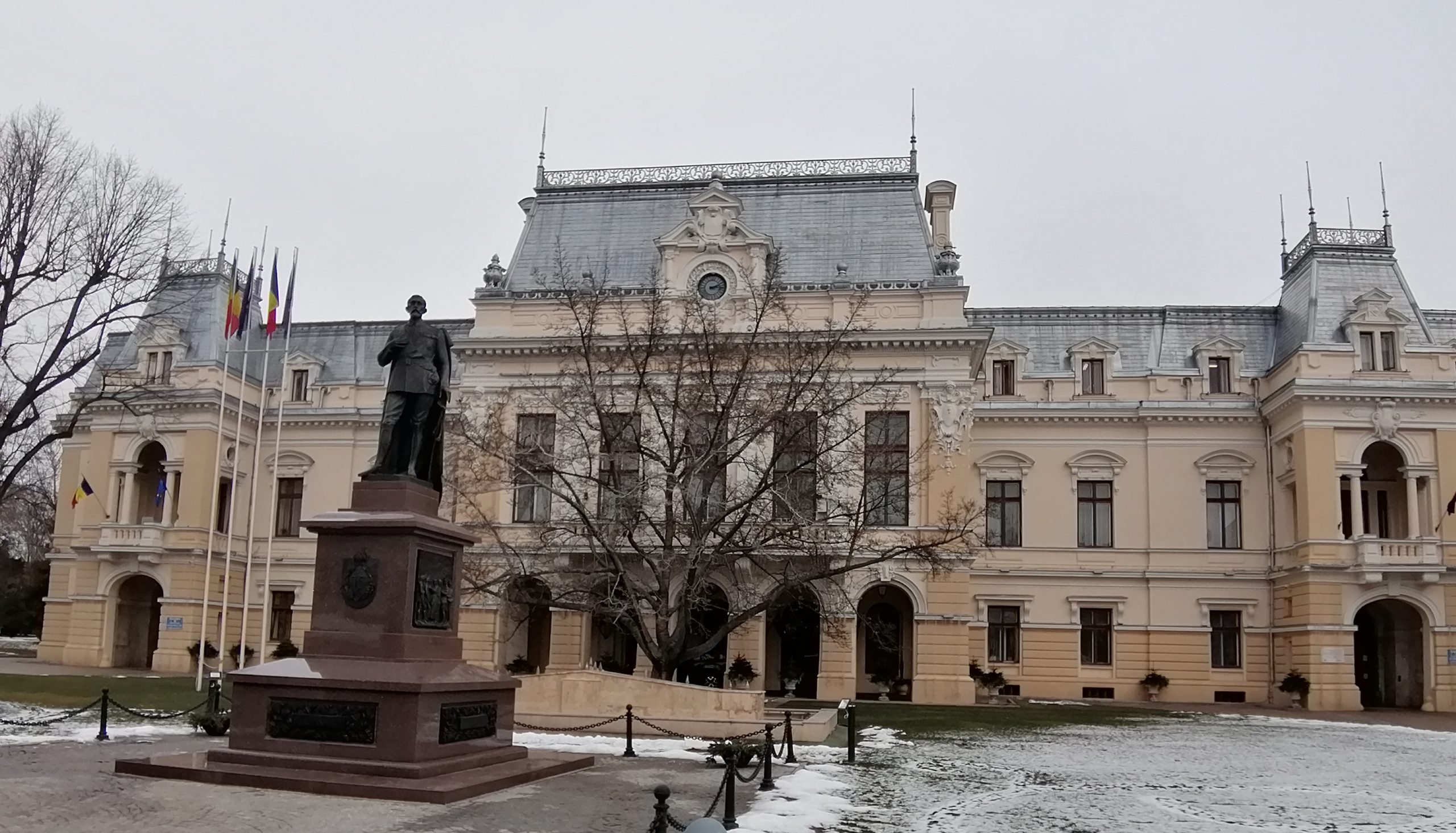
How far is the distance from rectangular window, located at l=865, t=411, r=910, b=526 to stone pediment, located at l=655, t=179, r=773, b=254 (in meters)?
6.68

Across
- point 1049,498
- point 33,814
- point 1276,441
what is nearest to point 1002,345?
point 1049,498

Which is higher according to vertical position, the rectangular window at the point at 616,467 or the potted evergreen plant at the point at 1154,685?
the rectangular window at the point at 616,467

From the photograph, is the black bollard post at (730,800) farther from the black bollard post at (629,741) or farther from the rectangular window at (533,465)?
the rectangular window at (533,465)

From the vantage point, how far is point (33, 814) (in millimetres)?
11023

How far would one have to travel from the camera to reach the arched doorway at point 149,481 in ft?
150

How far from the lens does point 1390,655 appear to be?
40156mm

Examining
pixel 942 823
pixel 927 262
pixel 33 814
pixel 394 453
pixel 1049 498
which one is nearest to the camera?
pixel 33 814

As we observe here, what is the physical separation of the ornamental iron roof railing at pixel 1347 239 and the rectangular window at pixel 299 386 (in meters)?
37.1

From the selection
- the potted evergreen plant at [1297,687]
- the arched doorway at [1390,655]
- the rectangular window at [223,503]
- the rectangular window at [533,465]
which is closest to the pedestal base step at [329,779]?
the rectangular window at [533,465]

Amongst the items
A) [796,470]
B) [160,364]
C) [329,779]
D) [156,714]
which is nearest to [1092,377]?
[796,470]

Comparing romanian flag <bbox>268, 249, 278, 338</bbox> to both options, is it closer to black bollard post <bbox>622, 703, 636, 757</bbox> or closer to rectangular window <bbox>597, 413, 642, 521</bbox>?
rectangular window <bbox>597, 413, 642, 521</bbox>

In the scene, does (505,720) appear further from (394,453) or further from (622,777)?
(394,453)

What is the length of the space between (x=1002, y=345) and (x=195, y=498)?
29.2 metres

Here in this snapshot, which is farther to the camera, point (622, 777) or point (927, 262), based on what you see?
point (927, 262)
